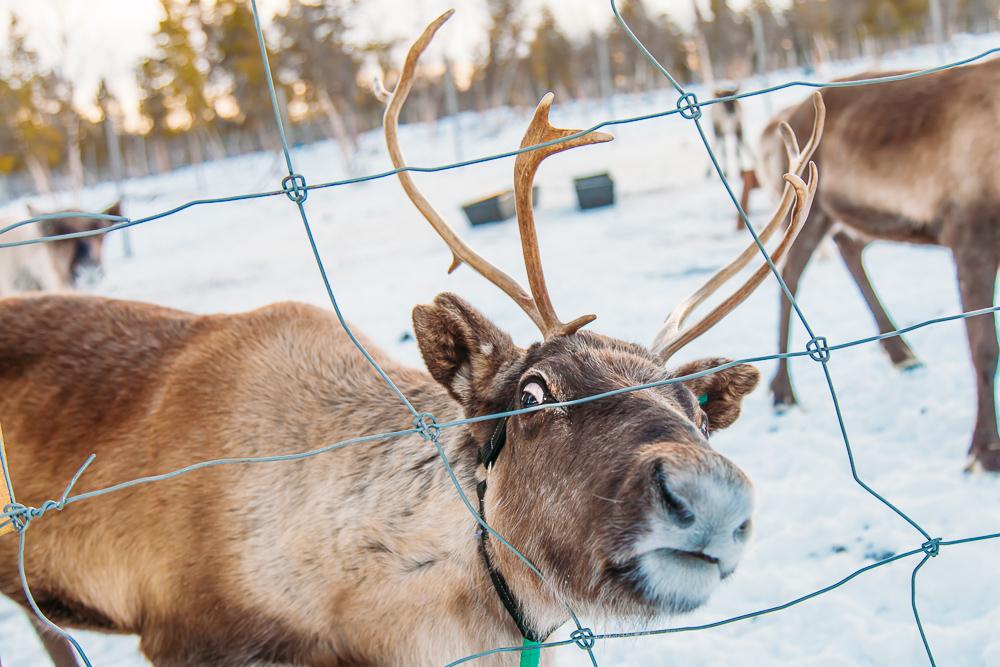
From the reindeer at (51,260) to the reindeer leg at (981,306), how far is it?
28.3ft

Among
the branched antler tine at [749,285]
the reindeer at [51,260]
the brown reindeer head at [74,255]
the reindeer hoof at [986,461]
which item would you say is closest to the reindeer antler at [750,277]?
the branched antler tine at [749,285]

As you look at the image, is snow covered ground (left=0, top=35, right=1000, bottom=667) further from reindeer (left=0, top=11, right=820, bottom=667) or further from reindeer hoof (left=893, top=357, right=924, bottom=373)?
reindeer (left=0, top=11, right=820, bottom=667)

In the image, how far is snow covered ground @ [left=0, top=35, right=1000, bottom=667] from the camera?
8.68 ft

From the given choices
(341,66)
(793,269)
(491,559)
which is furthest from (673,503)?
(341,66)

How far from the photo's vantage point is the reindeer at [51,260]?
335 inches

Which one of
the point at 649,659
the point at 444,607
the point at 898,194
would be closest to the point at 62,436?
the point at 444,607

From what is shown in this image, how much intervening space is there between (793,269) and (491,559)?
3.56m

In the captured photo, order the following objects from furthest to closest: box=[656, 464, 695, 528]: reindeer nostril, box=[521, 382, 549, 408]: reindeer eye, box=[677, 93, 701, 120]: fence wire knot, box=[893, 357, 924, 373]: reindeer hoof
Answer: box=[893, 357, 924, 373]: reindeer hoof → box=[521, 382, 549, 408]: reindeer eye → box=[677, 93, 701, 120]: fence wire knot → box=[656, 464, 695, 528]: reindeer nostril

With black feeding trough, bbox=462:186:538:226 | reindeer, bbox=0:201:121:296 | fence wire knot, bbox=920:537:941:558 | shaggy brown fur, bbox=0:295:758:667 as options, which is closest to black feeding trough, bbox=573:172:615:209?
black feeding trough, bbox=462:186:538:226

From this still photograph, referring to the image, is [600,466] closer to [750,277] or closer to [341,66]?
[750,277]

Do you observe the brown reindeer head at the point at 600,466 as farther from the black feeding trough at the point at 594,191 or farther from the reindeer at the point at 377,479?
the black feeding trough at the point at 594,191

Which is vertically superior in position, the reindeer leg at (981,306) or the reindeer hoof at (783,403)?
the reindeer leg at (981,306)

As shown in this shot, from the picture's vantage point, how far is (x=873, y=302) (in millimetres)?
4902

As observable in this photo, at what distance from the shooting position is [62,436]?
229cm
